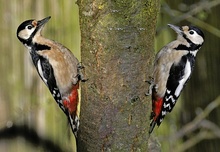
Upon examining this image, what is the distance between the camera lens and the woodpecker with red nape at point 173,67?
3668mm

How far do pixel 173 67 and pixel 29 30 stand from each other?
936mm

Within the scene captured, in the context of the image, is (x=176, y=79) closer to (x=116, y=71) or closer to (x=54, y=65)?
(x=54, y=65)

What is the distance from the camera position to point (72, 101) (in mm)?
3648

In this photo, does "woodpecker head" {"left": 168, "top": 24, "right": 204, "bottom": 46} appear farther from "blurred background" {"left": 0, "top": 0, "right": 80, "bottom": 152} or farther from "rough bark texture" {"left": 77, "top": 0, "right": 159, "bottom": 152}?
"rough bark texture" {"left": 77, "top": 0, "right": 159, "bottom": 152}

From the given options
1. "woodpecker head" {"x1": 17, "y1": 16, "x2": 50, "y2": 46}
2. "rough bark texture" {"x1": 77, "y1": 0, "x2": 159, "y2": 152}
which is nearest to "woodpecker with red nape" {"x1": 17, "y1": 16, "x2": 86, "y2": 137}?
"woodpecker head" {"x1": 17, "y1": 16, "x2": 50, "y2": 46}

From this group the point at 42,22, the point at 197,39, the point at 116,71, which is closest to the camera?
the point at 116,71

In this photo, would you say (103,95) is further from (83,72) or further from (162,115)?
(162,115)

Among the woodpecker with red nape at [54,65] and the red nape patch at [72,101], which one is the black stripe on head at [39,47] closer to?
the woodpecker with red nape at [54,65]

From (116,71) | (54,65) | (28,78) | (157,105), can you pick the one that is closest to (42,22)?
(54,65)

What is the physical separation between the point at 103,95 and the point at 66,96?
1.42m

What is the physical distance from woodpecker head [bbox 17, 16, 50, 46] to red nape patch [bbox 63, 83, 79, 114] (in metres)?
0.42

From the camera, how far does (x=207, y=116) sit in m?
4.26

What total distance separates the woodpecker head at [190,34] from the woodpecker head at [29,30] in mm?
835

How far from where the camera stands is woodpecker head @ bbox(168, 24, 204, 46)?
3826mm
